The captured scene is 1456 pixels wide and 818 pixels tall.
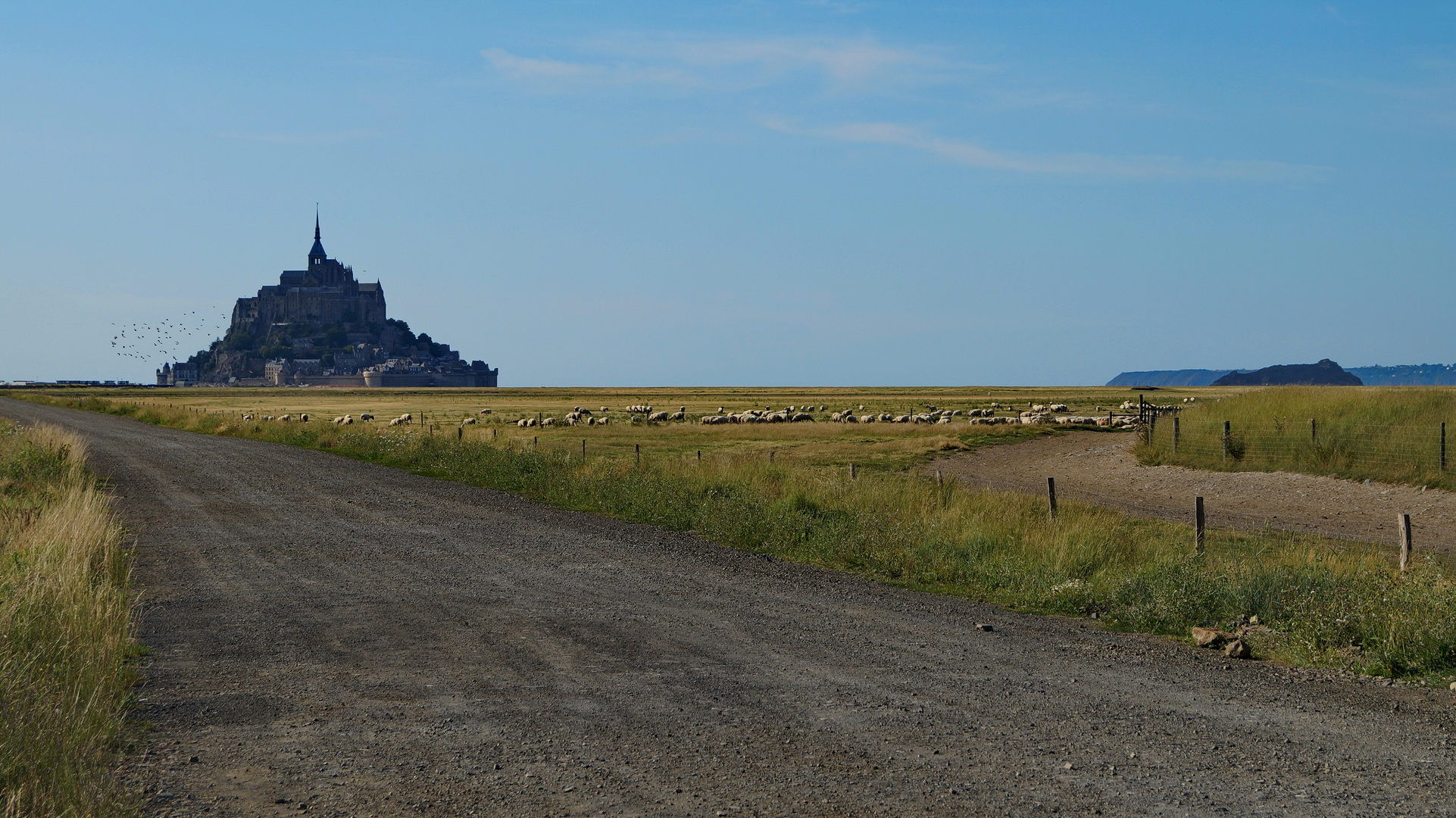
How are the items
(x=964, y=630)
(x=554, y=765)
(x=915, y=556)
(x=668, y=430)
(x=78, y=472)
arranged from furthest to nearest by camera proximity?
(x=668, y=430)
(x=78, y=472)
(x=915, y=556)
(x=964, y=630)
(x=554, y=765)

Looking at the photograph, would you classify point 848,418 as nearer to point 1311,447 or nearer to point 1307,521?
point 1311,447

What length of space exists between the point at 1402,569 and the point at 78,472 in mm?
25464

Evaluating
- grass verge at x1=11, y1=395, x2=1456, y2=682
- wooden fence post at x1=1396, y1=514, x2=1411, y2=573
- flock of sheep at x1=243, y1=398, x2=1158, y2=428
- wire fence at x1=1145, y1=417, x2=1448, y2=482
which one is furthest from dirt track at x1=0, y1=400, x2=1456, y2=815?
flock of sheep at x1=243, y1=398, x2=1158, y2=428

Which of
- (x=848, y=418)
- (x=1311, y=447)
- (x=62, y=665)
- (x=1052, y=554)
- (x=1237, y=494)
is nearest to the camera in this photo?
(x=62, y=665)

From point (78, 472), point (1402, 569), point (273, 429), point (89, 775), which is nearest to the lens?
point (89, 775)

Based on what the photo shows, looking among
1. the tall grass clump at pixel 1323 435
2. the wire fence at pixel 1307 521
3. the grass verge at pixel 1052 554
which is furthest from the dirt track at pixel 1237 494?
the grass verge at pixel 1052 554

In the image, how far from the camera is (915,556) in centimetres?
1560

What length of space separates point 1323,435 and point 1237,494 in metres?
5.61

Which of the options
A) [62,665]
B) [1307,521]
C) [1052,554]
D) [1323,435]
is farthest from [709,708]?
[1323,435]

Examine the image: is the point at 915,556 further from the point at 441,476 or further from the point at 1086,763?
the point at 441,476

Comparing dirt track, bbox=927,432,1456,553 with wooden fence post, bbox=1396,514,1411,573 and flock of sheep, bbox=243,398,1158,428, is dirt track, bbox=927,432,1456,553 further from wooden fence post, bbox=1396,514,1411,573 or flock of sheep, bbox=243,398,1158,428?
flock of sheep, bbox=243,398,1158,428

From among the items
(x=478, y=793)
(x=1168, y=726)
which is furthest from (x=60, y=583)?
(x=1168, y=726)

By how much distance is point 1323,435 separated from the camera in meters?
31.5

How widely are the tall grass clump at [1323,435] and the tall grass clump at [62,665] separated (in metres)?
27.7
